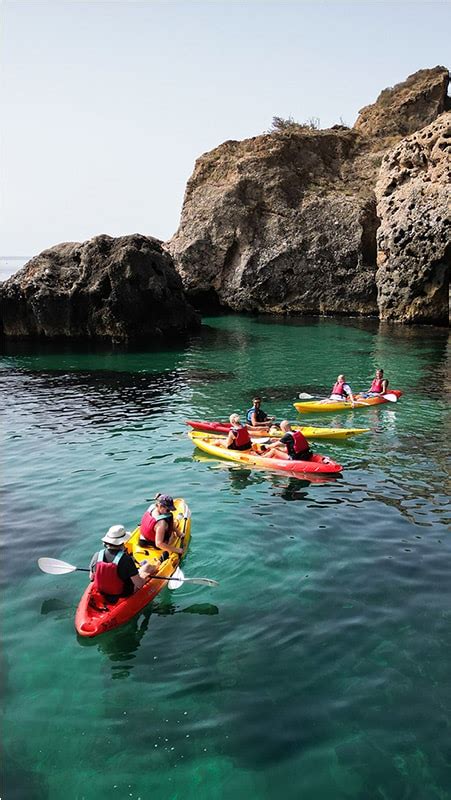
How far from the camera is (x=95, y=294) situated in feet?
139

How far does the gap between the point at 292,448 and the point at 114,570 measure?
311 inches

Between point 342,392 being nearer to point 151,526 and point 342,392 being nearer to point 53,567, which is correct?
point 151,526

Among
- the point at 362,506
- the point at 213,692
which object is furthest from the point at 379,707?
the point at 362,506

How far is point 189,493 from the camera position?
15.2 metres

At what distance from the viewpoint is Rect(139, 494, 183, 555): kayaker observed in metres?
11.4

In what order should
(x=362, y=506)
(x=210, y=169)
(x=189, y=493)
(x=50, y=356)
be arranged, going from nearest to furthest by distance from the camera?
1. (x=362, y=506)
2. (x=189, y=493)
3. (x=50, y=356)
4. (x=210, y=169)

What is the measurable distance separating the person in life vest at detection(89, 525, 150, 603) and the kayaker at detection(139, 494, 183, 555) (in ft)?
5.12

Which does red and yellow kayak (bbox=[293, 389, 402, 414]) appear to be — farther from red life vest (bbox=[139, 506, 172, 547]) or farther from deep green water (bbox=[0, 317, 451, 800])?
red life vest (bbox=[139, 506, 172, 547])

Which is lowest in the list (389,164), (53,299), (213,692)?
(213,692)

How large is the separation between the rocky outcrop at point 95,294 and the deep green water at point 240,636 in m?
23.4

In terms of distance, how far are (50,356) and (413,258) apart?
28.2 meters

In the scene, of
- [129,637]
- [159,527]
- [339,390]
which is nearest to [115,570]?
[129,637]

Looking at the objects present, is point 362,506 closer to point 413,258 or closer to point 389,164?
point 413,258

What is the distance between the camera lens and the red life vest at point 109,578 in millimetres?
9695
